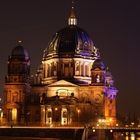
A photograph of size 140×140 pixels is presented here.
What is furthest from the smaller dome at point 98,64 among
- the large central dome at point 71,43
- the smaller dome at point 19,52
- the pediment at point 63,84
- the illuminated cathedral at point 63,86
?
the smaller dome at point 19,52

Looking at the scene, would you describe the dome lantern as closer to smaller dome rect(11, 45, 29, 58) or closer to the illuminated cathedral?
the illuminated cathedral

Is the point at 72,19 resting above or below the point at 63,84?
above

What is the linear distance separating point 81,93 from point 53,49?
1923 cm

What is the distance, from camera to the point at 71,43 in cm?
17150

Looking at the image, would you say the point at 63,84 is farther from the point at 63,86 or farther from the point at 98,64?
the point at 98,64

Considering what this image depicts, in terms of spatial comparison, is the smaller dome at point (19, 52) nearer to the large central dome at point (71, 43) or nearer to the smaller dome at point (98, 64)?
the large central dome at point (71, 43)

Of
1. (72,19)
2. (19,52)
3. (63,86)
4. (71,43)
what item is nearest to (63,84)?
(63,86)

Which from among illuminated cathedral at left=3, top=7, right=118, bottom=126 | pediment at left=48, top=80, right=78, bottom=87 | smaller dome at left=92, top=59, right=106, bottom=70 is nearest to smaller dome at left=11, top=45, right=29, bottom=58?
illuminated cathedral at left=3, top=7, right=118, bottom=126

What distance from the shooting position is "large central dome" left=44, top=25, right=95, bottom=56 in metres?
171

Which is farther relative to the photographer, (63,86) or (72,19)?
(72,19)

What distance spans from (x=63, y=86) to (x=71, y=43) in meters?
16.4

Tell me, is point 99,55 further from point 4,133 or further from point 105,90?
point 4,133

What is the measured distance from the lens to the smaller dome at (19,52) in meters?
164

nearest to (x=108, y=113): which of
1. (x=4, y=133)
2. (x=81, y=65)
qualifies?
(x=81, y=65)
